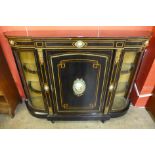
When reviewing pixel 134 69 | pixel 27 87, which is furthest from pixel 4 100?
pixel 134 69

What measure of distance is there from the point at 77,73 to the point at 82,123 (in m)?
0.59

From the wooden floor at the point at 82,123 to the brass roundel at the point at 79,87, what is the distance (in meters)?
0.39

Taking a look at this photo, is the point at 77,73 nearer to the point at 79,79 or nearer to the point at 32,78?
the point at 79,79

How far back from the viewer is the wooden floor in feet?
4.91

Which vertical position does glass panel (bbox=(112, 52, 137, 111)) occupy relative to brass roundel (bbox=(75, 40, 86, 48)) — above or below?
below

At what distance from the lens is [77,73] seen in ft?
3.74

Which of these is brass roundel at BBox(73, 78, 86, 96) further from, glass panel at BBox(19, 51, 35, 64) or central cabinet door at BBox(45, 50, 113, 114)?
glass panel at BBox(19, 51, 35, 64)

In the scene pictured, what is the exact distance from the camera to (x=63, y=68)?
1107mm

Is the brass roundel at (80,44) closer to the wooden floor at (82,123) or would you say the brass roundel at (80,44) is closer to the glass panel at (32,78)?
the glass panel at (32,78)

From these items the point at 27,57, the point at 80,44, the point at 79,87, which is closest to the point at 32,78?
the point at 27,57

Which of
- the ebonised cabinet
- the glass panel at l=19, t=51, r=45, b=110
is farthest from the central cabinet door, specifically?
the glass panel at l=19, t=51, r=45, b=110

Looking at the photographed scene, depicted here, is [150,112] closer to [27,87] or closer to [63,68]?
[63,68]

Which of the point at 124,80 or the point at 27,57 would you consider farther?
the point at 124,80

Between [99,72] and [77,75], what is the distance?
0.50 feet
